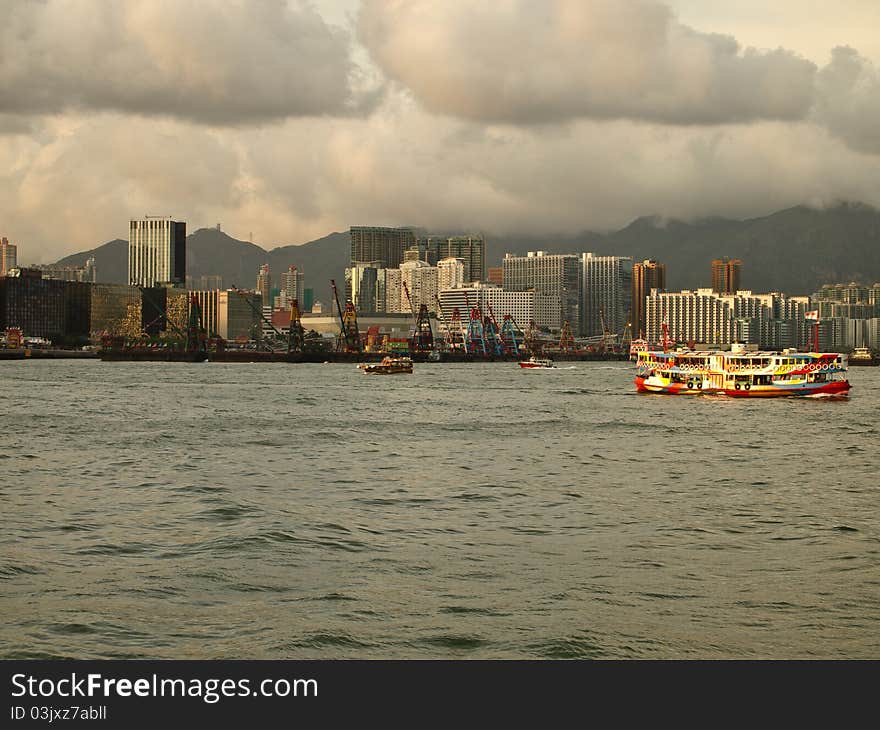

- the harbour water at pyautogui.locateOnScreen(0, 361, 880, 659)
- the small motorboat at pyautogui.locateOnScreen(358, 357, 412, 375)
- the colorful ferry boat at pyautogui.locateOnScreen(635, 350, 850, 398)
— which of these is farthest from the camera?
the small motorboat at pyautogui.locateOnScreen(358, 357, 412, 375)

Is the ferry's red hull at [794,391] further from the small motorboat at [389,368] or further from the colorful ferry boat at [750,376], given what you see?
the small motorboat at [389,368]

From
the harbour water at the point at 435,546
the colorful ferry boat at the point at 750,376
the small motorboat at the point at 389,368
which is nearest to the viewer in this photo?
the harbour water at the point at 435,546

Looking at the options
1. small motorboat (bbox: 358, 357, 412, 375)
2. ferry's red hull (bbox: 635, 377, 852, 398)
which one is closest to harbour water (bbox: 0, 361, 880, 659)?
ferry's red hull (bbox: 635, 377, 852, 398)

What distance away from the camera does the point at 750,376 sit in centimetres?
8131

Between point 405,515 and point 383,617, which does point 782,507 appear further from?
point 383,617

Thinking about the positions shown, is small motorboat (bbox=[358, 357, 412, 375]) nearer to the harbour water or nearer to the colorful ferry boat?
the colorful ferry boat

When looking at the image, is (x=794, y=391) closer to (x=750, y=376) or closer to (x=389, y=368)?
(x=750, y=376)

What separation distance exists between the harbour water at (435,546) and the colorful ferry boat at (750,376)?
113ft

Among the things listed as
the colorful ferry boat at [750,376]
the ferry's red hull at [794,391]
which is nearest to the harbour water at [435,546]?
the ferry's red hull at [794,391]

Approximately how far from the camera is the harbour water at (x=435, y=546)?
14727mm

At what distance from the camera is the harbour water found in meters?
14.7

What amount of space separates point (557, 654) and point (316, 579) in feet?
17.1

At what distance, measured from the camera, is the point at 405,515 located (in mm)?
24734

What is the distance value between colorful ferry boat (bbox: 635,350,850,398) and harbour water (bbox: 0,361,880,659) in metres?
34.6
